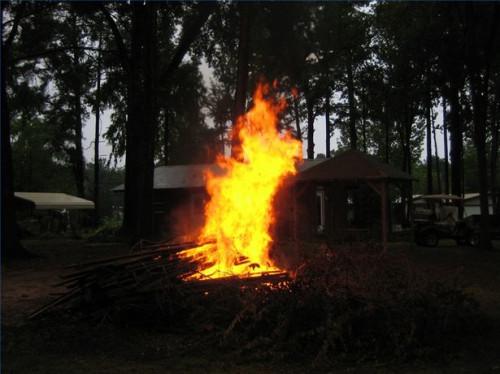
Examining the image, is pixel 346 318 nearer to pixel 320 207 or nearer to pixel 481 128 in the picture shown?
pixel 481 128

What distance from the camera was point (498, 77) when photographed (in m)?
23.0

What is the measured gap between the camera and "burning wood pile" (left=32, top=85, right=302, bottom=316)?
282 inches

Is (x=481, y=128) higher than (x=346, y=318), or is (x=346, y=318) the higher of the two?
(x=481, y=128)

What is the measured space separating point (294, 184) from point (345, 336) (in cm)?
1513

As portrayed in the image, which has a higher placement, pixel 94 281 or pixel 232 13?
pixel 232 13

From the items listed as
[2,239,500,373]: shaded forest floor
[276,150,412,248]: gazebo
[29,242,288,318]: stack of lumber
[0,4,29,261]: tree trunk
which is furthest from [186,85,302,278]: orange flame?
[0,4,29,261]: tree trunk

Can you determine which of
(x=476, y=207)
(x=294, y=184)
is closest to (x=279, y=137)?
(x=294, y=184)

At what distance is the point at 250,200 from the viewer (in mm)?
8812

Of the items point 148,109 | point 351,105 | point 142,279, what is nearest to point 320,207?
point 351,105

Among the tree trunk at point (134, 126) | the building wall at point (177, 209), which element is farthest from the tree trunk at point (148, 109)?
the building wall at point (177, 209)

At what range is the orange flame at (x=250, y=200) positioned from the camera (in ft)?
25.9

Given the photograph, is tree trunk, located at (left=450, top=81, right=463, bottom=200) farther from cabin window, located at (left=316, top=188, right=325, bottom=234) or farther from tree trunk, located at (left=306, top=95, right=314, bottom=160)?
tree trunk, located at (left=306, top=95, right=314, bottom=160)

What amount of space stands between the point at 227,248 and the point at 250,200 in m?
1.17

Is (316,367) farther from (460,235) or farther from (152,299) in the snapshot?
(460,235)
